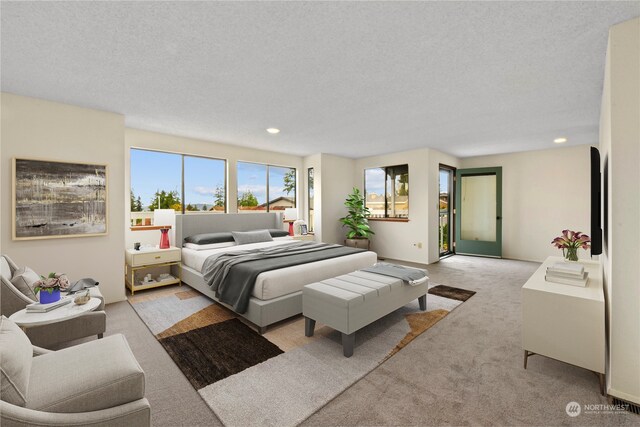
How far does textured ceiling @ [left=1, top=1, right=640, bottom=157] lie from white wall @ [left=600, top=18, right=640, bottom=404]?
34cm

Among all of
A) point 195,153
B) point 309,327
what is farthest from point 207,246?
point 309,327

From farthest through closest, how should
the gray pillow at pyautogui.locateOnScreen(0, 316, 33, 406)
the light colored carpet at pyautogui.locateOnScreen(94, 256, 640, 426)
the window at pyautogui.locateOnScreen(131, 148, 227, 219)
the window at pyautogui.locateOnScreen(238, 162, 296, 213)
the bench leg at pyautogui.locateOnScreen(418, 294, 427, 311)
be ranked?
1. the window at pyautogui.locateOnScreen(238, 162, 296, 213)
2. the window at pyautogui.locateOnScreen(131, 148, 227, 219)
3. the bench leg at pyautogui.locateOnScreen(418, 294, 427, 311)
4. the light colored carpet at pyautogui.locateOnScreen(94, 256, 640, 426)
5. the gray pillow at pyautogui.locateOnScreen(0, 316, 33, 406)

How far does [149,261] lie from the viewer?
4.16 m

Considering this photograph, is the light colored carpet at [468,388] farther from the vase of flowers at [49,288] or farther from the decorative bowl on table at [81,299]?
the vase of flowers at [49,288]

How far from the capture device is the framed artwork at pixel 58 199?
10.3 feet

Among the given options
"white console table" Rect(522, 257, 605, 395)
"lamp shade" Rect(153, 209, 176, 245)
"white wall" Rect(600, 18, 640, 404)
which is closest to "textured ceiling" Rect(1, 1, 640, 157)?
"white wall" Rect(600, 18, 640, 404)

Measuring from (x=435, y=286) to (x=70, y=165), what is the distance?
5.33 metres

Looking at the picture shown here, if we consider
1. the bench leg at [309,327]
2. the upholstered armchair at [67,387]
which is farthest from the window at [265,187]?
the upholstered armchair at [67,387]

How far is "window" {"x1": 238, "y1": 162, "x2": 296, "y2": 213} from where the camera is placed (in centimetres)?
596

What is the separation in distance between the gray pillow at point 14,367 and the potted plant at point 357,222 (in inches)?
227

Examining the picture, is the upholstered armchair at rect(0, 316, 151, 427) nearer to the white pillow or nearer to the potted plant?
the white pillow

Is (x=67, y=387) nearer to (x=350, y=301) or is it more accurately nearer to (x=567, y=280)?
(x=350, y=301)

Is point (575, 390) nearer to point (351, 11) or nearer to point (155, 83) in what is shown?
point (351, 11)

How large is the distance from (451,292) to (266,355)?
2973mm
